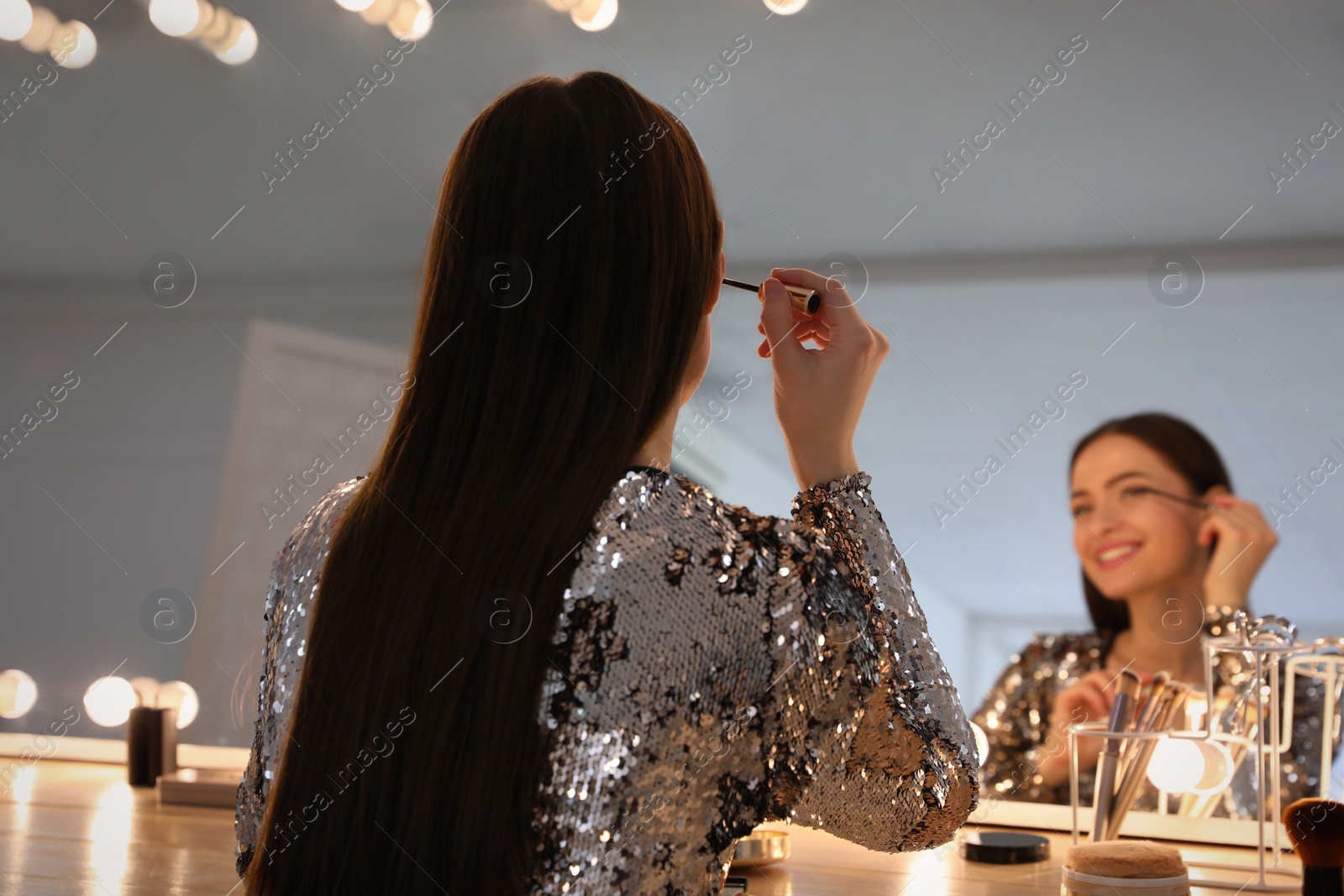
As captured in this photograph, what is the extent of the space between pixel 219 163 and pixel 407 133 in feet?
1.27

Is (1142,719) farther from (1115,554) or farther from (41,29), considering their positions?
(41,29)

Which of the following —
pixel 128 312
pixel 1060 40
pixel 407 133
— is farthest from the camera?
pixel 128 312

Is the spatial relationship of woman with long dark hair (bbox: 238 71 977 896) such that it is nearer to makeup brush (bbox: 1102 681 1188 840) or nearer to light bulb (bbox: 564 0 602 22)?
makeup brush (bbox: 1102 681 1188 840)

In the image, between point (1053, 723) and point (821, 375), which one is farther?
point (1053, 723)

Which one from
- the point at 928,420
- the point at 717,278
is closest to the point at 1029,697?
the point at 928,420

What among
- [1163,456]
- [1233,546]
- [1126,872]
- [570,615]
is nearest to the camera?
[570,615]

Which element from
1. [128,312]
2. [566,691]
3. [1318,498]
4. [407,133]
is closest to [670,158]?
[566,691]

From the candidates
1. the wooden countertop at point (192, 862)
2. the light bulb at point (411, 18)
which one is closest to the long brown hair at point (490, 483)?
the wooden countertop at point (192, 862)

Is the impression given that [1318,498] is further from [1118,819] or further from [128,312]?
[128,312]

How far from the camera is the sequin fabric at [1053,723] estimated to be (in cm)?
157

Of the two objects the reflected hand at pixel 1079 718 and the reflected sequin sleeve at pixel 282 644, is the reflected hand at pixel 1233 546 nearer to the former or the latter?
the reflected hand at pixel 1079 718

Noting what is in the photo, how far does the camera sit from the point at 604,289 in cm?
48

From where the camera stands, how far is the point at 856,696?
46 cm

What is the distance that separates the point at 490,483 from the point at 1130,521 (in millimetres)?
1756
